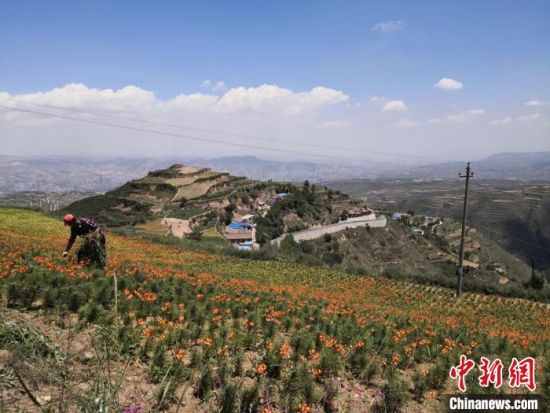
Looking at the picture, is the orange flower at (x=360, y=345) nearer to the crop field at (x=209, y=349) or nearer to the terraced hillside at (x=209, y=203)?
the crop field at (x=209, y=349)

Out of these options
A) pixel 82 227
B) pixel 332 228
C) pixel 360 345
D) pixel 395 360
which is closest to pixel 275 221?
pixel 332 228

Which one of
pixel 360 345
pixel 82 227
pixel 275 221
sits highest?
pixel 82 227

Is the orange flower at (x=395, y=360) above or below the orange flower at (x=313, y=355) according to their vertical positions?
below

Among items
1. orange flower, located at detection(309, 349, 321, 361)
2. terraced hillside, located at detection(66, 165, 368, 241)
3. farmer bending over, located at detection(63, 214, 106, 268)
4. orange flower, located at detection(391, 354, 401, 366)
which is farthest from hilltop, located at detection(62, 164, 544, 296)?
orange flower, located at detection(391, 354, 401, 366)

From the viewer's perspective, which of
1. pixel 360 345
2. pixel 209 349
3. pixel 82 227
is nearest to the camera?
pixel 209 349

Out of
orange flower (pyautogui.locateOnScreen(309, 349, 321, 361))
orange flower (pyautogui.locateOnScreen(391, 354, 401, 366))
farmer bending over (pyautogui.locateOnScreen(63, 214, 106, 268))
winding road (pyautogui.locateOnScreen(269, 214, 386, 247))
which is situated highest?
farmer bending over (pyautogui.locateOnScreen(63, 214, 106, 268))

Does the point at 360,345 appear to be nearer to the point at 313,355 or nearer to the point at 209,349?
the point at 313,355

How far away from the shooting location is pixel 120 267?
13617 millimetres

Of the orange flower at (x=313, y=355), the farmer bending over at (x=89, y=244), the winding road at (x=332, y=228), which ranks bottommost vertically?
the winding road at (x=332, y=228)

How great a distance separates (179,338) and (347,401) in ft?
10.9

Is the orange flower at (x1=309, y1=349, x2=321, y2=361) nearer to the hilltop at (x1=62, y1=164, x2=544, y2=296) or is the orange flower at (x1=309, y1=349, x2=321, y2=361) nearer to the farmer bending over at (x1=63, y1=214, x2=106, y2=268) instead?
the farmer bending over at (x1=63, y1=214, x2=106, y2=268)

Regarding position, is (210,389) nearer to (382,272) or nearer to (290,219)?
(382,272)

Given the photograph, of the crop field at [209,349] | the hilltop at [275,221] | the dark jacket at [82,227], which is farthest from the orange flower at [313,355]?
the hilltop at [275,221]

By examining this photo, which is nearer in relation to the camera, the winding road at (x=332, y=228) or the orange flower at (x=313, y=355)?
the orange flower at (x=313, y=355)
